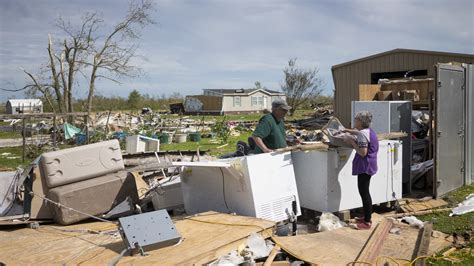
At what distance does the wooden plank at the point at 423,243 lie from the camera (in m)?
4.89

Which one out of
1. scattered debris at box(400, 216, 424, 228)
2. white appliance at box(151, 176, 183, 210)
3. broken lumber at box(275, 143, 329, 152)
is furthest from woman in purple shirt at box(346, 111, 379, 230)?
white appliance at box(151, 176, 183, 210)

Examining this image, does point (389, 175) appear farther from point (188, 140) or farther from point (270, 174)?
point (188, 140)

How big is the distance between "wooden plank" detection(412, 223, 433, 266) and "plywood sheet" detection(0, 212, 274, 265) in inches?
64.9

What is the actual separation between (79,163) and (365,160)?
4.37 m

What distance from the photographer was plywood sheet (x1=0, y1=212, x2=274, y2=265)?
4748 mm

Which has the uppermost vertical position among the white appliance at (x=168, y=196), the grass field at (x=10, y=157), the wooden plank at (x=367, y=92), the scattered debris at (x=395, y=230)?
the wooden plank at (x=367, y=92)

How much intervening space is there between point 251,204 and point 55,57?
71.3ft

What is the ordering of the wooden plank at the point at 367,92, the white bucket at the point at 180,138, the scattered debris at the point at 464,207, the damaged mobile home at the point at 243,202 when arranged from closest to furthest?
the damaged mobile home at the point at 243,202
the scattered debris at the point at 464,207
the wooden plank at the point at 367,92
the white bucket at the point at 180,138

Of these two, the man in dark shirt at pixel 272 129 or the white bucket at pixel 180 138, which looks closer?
the man in dark shirt at pixel 272 129

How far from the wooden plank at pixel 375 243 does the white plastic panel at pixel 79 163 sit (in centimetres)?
424

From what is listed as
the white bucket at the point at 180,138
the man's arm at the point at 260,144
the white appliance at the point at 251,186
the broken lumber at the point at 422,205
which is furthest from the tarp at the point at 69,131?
the broken lumber at the point at 422,205

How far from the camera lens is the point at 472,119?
30.6 ft

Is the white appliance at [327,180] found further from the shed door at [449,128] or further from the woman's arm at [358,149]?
the shed door at [449,128]

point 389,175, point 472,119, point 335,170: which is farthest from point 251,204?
point 472,119
